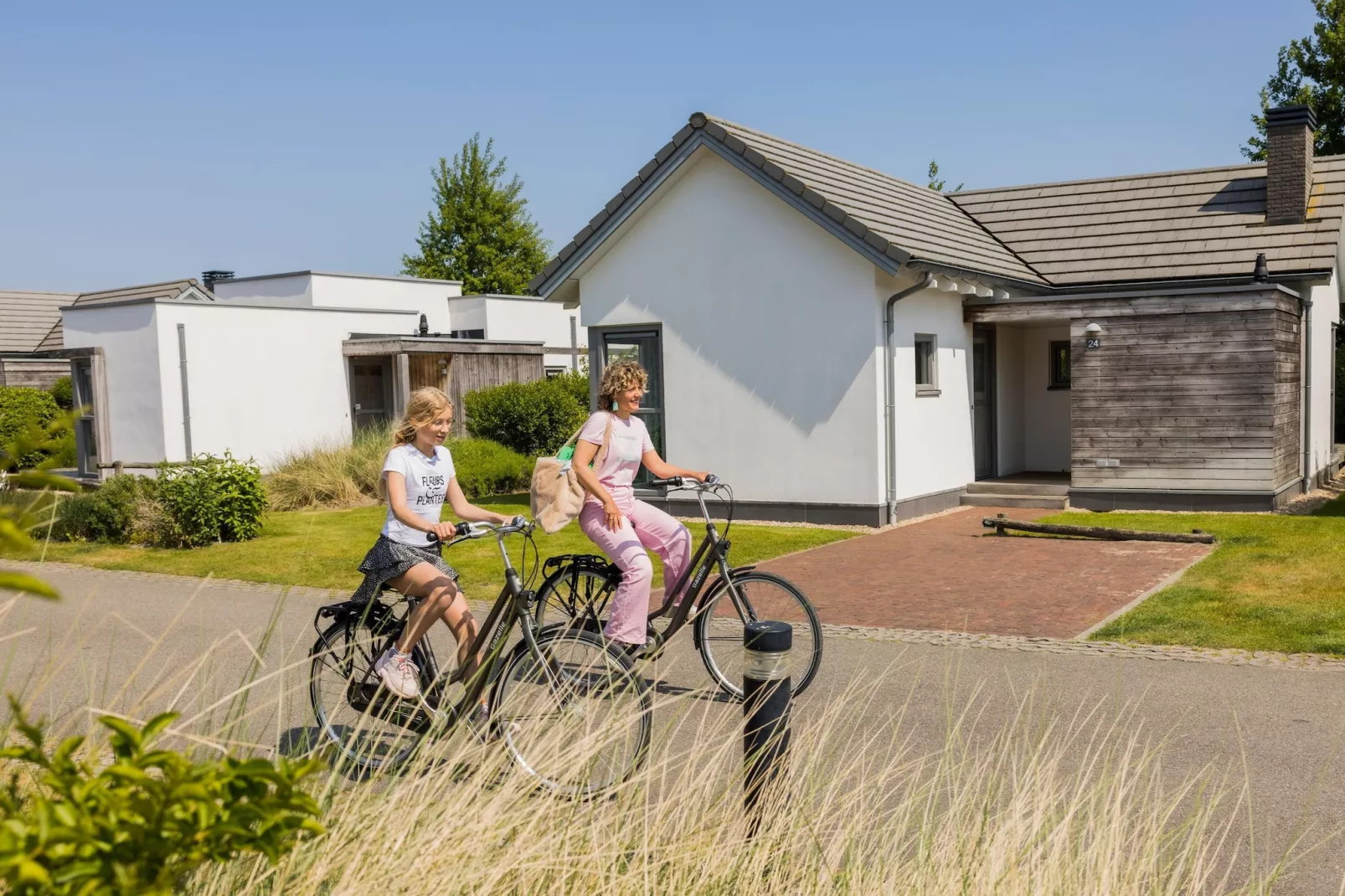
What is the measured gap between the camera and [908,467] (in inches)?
619

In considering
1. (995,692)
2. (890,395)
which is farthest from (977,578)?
(890,395)

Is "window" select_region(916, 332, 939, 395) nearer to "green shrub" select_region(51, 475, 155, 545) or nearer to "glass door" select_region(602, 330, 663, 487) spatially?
"glass door" select_region(602, 330, 663, 487)

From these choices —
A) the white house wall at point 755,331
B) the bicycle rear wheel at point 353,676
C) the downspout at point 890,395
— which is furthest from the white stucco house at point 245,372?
the bicycle rear wheel at point 353,676

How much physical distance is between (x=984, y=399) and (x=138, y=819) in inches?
700

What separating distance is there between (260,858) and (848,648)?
571 cm

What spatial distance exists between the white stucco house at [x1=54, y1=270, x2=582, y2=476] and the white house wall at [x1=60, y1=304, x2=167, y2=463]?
3 cm

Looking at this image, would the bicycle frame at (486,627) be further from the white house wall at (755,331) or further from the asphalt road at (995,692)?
the white house wall at (755,331)

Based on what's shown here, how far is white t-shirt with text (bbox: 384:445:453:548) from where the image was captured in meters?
5.73

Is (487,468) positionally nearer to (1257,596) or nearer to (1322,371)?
(1257,596)

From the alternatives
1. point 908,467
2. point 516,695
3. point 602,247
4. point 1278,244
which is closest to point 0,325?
point 602,247

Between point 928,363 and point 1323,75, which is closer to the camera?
point 928,363

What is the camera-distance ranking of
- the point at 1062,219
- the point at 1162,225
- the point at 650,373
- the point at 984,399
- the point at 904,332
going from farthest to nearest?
the point at 1062,219, the point at 1162,225, the point at 984,399, the point at 650,373, the point at 904,332

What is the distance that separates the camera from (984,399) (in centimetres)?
1861

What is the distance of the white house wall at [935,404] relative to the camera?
611 inches
